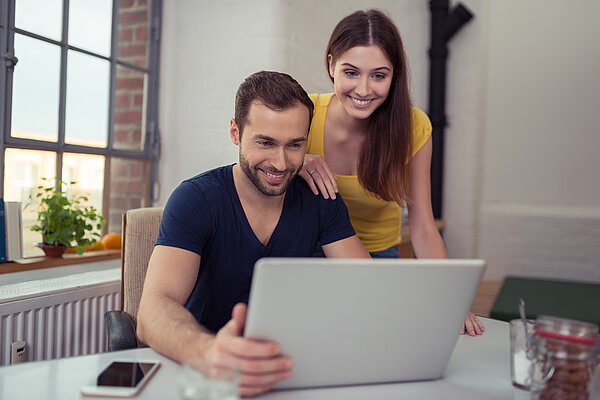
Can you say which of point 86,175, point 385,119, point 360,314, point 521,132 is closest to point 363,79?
point 385,119

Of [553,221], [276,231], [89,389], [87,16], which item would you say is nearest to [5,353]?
[276,231]

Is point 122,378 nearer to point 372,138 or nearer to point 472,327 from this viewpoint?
point 472,327

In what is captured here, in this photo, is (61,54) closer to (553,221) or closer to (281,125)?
(281,125)

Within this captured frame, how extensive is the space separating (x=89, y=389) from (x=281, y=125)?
0.76 meters

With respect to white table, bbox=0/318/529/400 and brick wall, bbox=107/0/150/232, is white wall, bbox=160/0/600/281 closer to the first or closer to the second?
brick wall, bbox=107/0/150/232

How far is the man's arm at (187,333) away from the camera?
2.70 ft

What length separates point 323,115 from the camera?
6.24 ft

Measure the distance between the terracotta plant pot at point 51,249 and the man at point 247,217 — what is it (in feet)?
3.31

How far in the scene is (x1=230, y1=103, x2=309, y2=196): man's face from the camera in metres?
1.39

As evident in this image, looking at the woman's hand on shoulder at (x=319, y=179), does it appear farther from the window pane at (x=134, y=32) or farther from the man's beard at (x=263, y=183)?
the window pane at (x=134, y=32)

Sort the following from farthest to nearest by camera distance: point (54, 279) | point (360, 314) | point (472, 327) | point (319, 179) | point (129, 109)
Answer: point (129, 109) → point (54, 279) → point (319, 179) → point (472, 327) → point (360, 314)

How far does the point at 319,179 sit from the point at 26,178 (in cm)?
132

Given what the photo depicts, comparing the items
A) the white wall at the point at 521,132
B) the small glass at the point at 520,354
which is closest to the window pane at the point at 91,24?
the small glass at the point at 520,354

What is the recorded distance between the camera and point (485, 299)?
4402mm
